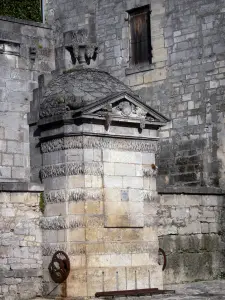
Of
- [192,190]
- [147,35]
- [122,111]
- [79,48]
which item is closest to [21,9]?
[147,35]

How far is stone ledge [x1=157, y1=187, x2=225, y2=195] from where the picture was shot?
14681 millimetres

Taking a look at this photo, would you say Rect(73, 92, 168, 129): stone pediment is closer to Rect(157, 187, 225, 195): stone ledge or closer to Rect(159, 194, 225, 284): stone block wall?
Rect(157, 187, 225, 195): stone ledge

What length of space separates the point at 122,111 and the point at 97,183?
1.26 meters

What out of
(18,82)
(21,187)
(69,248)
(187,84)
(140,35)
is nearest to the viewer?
(69,248)

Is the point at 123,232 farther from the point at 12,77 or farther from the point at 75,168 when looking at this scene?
the point at 12,77

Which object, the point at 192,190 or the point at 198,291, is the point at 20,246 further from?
the point at 192,190

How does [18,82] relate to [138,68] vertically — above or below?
below

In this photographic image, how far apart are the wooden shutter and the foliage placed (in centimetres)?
255

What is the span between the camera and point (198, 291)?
527 inches

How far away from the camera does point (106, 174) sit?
41.9 ft

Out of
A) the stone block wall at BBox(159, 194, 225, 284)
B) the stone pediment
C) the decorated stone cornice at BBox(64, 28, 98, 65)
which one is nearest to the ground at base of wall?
the stone block wall at BBox(159, 194, 225, 284)

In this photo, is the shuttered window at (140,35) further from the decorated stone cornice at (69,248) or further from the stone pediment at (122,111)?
the decorated stone cornice at (69,248)

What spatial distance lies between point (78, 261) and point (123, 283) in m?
0.89

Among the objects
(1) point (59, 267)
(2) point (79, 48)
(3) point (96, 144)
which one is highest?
(2) point (79, 48)
